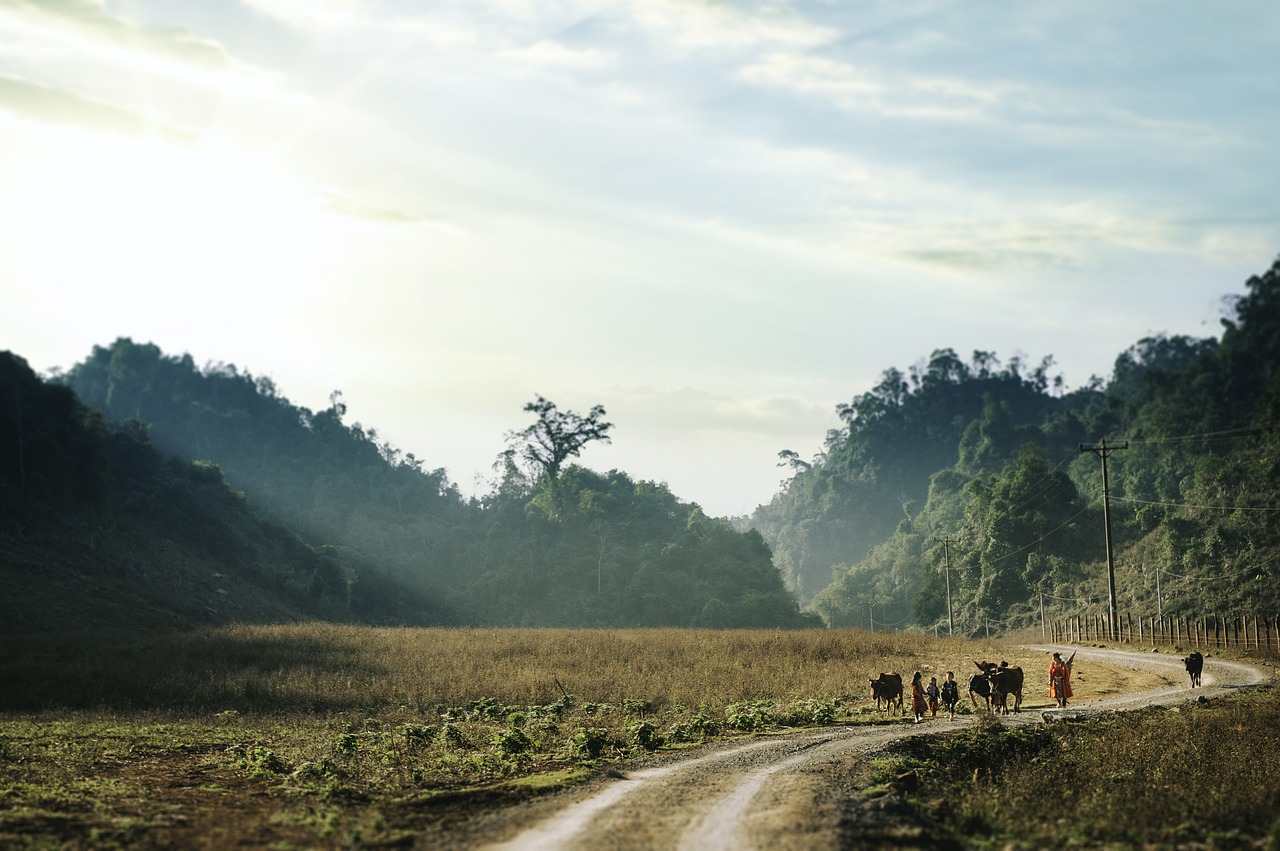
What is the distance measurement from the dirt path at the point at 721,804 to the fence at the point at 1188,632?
35.0m

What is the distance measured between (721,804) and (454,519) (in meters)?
122

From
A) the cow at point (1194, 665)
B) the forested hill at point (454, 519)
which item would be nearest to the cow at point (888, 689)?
the cow at point (1194, 665)

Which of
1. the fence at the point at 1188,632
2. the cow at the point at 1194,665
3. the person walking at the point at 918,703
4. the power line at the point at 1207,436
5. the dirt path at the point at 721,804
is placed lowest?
the fence at the point at 1188,632

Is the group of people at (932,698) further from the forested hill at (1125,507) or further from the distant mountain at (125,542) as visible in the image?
the distant mountain at (125,542)

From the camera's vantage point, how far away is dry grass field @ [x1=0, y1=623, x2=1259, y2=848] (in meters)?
15.1

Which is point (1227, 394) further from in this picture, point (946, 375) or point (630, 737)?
point (630, 737)

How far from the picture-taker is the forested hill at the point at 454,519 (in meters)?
110

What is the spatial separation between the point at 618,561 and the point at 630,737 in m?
93.4

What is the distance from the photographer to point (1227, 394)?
11625cm

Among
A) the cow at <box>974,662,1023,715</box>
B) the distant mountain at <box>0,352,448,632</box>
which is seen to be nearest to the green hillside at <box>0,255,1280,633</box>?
the distant mountain at <box>0,352,448,632</box>

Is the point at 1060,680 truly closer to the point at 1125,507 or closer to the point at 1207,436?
the point at 1125,507

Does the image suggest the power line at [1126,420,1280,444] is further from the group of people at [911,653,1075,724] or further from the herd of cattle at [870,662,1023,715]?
the herd of cattle at [870,662,1023,715]

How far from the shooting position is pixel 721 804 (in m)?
15.3

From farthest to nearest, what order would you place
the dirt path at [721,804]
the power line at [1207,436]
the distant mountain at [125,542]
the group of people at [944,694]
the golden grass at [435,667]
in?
the power line at [1207,436] → the distant mountain at [125,542] → the golden grass at [435,667] → the group of people at [944,694] → the dirt path at [721,804]
